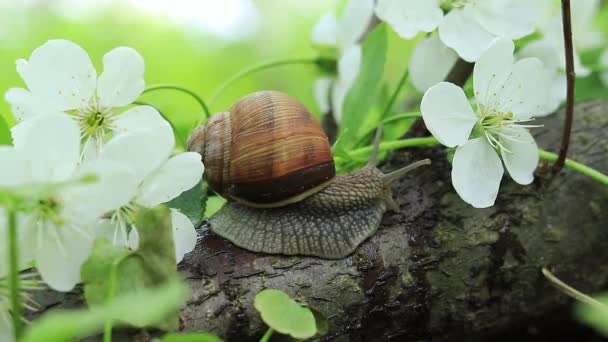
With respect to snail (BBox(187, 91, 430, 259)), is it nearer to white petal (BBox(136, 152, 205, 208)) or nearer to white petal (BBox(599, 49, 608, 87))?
white petal (BBox(136, 152, 205, 208))

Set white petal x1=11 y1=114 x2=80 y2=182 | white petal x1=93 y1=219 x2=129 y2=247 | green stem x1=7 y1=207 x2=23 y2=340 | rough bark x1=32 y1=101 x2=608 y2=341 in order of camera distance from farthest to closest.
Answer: rough bark x1=32 y1=101 x2=608 y2=341 → white petal x1=93 y1=219 x2=129 y2=247 → white petal x1=11 y1=114 x2=80 y2=182 → green stem x1=7 y1=207 x2=23 y2=340

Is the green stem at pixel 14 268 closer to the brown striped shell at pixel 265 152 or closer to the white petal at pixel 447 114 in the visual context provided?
the brown striped shell at pixel 265 152

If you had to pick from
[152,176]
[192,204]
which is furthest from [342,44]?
[152,176]

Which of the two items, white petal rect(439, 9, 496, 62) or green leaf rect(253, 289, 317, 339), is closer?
green leaf rect(253, 289, 317, 339)

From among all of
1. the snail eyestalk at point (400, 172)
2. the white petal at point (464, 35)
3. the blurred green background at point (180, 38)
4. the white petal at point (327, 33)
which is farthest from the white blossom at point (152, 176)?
the blurred green background at point (180, 38)

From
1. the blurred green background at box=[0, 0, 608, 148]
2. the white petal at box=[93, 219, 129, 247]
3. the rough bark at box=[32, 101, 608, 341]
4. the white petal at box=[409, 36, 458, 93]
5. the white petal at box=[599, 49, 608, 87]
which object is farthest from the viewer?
the blurred green background at box=[0, 0, 608, 148]

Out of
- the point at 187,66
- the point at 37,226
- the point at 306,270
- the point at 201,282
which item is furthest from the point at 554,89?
the point at 187,66

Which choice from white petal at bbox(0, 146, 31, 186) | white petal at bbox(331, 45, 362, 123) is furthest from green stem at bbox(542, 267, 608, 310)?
white petal at bbox(0, 146, 31, 186)
